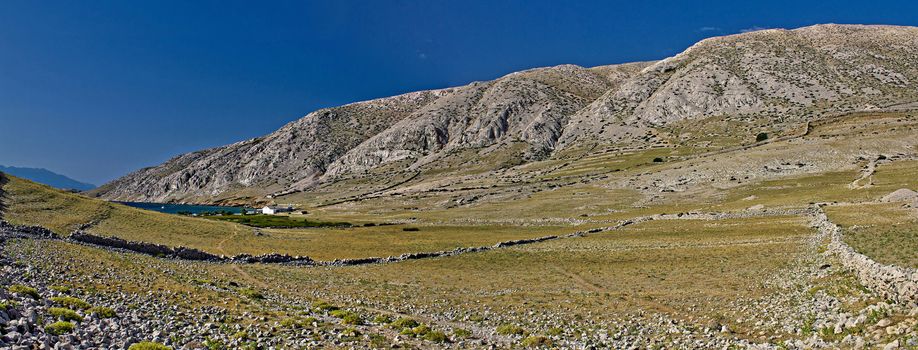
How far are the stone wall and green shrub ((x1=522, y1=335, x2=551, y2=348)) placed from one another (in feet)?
41.7

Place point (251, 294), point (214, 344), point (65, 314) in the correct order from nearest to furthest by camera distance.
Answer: point (65, 314) → point (214, 344) → point (251, 294)

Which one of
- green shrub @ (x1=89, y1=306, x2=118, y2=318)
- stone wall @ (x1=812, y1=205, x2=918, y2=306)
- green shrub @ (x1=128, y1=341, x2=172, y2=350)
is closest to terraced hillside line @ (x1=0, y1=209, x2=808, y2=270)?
green shrub @ (x1=89, y1=306, x2=118, y2=318)

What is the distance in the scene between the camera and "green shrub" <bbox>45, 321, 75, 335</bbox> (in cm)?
1324

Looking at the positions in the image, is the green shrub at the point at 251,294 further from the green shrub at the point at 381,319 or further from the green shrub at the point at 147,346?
the green shrub at the point at 147,346

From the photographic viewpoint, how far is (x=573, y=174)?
621ft

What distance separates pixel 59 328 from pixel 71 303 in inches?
216

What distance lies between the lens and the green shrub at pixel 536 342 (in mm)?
19553

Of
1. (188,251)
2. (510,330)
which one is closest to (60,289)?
(510,330)

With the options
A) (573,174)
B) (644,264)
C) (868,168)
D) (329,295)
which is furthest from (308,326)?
(573,174)

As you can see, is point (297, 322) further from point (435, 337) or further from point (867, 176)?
point (867, 176)

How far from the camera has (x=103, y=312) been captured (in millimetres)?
17516

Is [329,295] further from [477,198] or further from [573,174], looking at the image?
[573,174]

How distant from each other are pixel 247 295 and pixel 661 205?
101 metres

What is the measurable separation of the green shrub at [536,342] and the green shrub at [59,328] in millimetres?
15340
